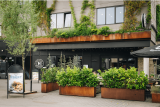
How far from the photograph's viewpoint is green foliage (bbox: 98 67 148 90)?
8.20 metres

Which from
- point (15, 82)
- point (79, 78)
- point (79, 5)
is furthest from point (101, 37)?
point (15, 82)

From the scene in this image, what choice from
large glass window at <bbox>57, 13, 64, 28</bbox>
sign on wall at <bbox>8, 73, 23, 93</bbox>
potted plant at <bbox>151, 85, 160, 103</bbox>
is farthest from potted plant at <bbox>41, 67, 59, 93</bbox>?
large glass window at <bbox>57, 13, 64, 28</bbox>

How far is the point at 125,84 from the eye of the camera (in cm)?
852

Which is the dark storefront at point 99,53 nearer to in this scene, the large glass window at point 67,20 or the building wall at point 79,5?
the building wall at point 79,5

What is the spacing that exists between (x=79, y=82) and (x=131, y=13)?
28.4ft

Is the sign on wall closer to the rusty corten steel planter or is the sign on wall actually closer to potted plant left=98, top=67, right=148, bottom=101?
potted plant left=98, top=67, right=148, bottom=101

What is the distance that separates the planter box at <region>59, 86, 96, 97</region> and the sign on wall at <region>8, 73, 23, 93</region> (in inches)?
86.8

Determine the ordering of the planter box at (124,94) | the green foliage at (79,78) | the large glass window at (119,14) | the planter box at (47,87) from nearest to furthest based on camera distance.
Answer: the planter box at (124,94) < the green foliage at (79,78) < the planter box at (47,87) < the large glass window at (119,14)

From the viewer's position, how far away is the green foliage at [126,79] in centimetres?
820

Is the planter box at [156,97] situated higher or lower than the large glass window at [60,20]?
lower

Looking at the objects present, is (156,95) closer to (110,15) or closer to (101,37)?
(101,37)

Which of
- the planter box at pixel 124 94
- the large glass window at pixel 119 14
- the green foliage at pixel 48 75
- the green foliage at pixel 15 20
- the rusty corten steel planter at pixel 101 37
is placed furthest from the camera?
the large glass window at pixel 119 14

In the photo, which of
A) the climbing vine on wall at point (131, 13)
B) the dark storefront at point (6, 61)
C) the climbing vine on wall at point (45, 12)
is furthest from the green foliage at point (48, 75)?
the dark storefront at point (6, 61)

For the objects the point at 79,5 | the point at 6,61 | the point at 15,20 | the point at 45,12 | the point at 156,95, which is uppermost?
the point at 79,5
